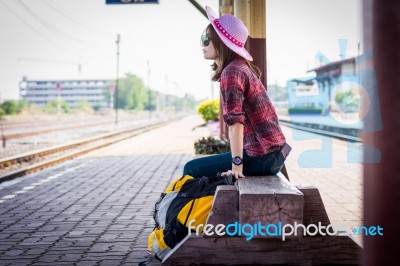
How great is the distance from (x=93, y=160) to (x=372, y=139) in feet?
38.0

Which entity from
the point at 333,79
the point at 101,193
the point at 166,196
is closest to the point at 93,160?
the point at 101,193

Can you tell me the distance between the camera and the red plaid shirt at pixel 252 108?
291 centimetres

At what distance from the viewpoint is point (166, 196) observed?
129 inches

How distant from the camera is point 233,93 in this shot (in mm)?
2879

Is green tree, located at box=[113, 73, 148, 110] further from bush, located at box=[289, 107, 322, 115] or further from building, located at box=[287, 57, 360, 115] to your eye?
building, located at box=[287, 57, 360, 115]

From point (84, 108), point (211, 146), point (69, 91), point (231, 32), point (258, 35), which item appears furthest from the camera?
point (69, 91)

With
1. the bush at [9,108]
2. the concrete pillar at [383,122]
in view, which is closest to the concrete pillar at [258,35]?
the concrete pillar at [383,122]

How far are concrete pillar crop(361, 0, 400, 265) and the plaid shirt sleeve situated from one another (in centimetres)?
181

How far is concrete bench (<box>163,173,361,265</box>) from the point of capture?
2697mm

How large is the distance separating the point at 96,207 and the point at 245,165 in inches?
129

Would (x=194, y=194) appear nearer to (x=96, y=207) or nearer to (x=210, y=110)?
(x=96, y=207)

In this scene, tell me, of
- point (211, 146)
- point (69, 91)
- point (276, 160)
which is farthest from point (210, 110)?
point (69, 91)

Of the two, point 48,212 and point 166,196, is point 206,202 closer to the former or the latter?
point 166,196

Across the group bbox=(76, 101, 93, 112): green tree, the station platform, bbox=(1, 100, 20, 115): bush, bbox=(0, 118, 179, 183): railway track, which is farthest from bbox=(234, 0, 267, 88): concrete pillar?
bbox=(76, 101, 93, 112): green tree
